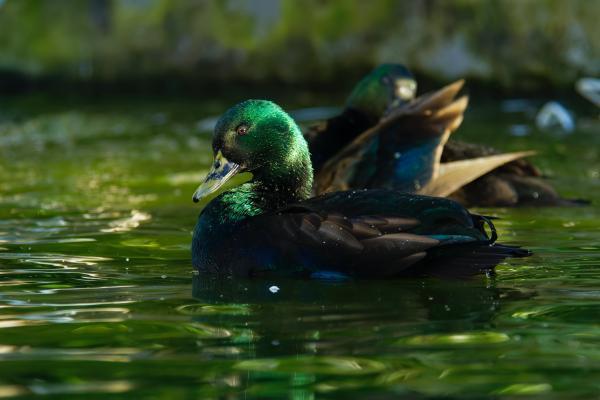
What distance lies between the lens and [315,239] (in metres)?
6.14

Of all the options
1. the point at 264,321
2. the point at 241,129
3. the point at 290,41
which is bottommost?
the point at 264,321

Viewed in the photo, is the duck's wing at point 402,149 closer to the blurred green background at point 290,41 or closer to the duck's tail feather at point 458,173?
the duck's tail feather at point 458,173

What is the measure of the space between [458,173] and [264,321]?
367 cm

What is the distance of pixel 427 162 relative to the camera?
8.87 m

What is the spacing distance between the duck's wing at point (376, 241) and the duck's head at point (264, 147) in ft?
1.86

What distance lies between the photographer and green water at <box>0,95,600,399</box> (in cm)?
449

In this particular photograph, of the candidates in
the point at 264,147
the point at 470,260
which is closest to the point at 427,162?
the point at 264,147

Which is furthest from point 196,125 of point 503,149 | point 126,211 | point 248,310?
point 248,310

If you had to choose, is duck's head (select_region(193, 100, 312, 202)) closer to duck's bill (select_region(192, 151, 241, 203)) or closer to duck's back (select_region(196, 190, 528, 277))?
duck's bill (select_region(192, 151, 241, 203))

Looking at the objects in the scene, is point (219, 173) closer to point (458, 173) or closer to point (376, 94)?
point (458, 173)

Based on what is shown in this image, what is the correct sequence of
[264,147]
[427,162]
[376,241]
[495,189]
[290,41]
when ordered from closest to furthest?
[376,241] → [264,147] → [427,162] → [495,189] → [290,41]

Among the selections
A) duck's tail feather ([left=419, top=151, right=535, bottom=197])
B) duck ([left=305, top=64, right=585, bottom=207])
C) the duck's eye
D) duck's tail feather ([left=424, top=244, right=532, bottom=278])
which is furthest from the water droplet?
duck's tail feather ([left=419, top=151, right=535, bottom=197])

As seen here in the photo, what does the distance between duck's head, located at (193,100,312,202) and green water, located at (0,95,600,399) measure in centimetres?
65

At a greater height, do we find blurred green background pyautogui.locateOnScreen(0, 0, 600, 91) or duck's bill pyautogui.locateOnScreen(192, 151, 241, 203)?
blurred green background pyautogui.locateOnScreen(0, 0, 600, 91)
